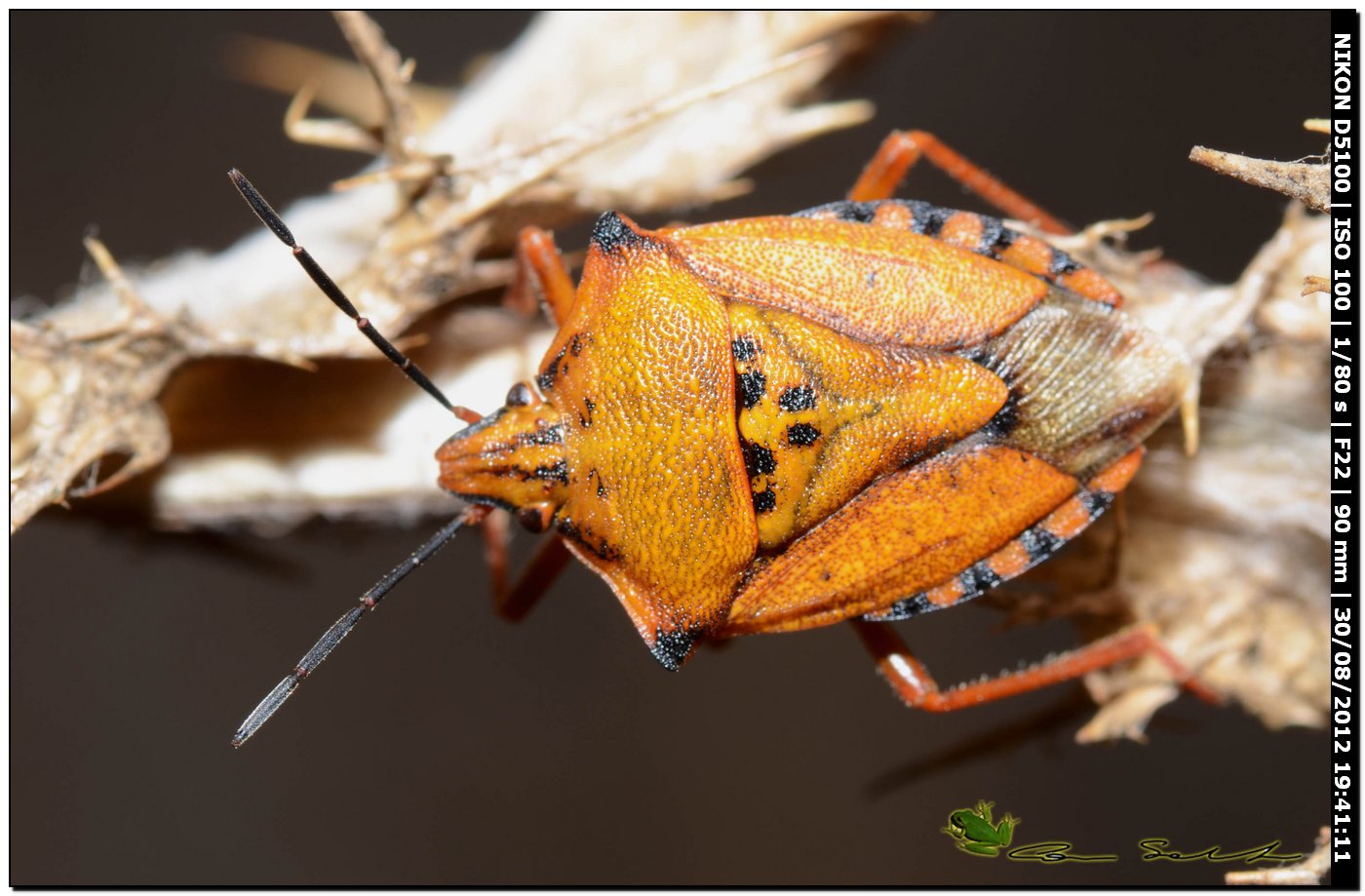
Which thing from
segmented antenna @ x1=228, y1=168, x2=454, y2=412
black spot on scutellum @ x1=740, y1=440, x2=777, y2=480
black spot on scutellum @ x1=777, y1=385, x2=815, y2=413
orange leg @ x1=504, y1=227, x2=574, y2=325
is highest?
segmented antenna @ x1=228, y1=168, x2=454, y2=412

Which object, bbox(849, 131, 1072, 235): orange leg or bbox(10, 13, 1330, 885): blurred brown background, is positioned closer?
bbox(849, 131, 1072, 235): orange leg

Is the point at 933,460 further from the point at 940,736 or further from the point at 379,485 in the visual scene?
the point at 940,736

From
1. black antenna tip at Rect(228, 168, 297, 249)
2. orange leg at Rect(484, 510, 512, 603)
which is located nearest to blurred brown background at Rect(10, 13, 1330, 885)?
orange leg at Rect(484, 510, 512, 603)

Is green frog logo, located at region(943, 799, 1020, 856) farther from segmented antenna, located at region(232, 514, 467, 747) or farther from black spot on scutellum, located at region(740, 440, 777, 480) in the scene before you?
segmented antenna, located at region(232, 514, 467, 747)

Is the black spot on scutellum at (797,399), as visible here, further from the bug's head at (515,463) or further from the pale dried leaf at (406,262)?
the pale dried leaf at (406,262)

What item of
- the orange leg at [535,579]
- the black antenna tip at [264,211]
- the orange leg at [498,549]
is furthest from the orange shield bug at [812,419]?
the orange leg at [498,549]

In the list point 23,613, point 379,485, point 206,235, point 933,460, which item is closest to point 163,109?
point 206,235

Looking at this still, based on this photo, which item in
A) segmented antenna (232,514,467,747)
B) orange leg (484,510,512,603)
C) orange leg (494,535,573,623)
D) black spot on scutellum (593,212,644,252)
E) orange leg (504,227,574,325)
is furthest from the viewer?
orange leg (484,510,512,603)
